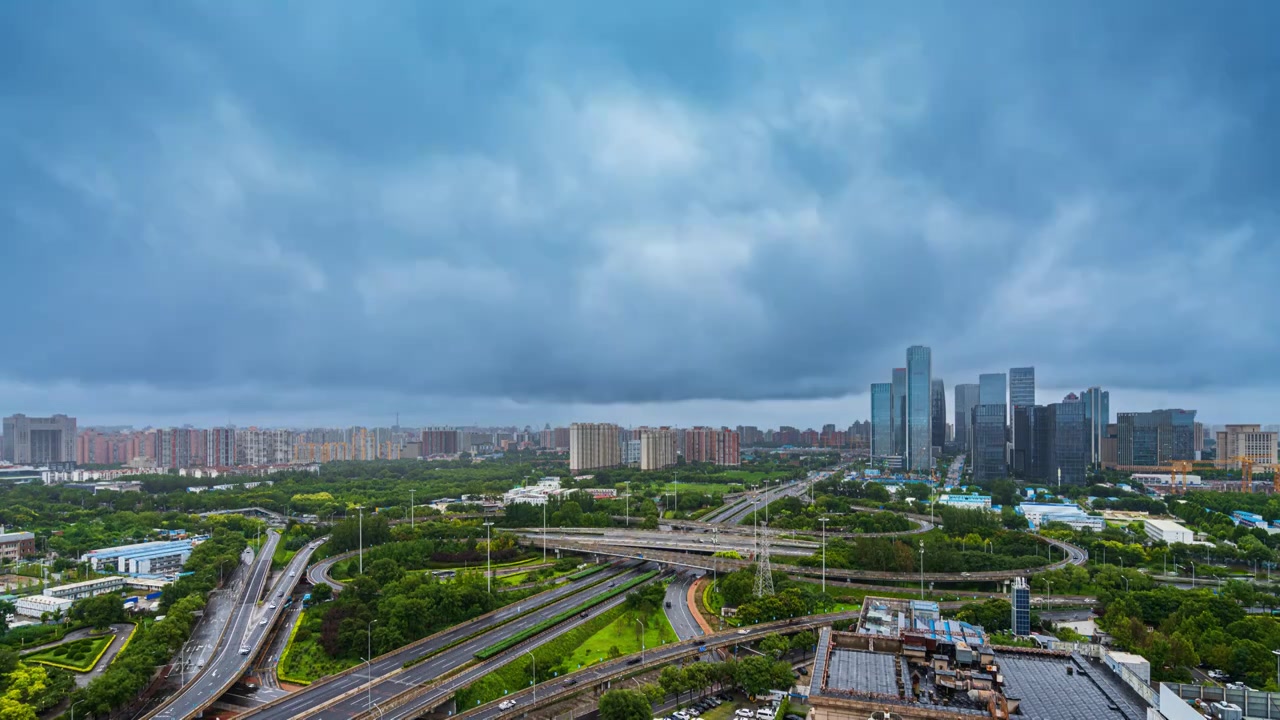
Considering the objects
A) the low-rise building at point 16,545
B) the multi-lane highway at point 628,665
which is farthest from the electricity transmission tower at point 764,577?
the low-rise building at point 16,545

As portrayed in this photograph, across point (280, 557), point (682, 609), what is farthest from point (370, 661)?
point (280, 557)

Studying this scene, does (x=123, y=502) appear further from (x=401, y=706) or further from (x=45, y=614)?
(x=401, y=706)

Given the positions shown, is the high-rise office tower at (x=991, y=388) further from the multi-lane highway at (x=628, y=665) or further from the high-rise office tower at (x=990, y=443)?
the multi-lane highway at (x=628, y=665)

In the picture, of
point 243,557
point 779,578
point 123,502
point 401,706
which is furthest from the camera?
point 123,502

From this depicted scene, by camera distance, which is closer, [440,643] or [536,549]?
[440,643]

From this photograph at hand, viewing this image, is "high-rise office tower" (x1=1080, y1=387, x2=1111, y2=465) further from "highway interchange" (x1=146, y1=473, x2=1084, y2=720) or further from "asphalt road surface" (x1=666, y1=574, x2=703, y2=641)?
"asphalt road surface" (x1=666, y1=574, x2=703, y2=641)

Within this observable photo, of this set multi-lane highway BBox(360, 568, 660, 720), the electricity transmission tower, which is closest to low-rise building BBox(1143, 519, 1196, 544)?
the electricity transmission tower

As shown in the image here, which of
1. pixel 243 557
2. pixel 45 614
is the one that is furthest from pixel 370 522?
pixel 45 614
